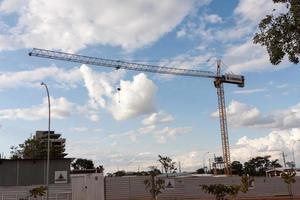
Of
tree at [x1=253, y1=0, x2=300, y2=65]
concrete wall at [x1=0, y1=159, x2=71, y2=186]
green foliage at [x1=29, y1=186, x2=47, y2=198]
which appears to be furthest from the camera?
concrete wall at [x1=0, y1=159, x2=71, y2=186]

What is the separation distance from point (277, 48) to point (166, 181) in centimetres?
5084

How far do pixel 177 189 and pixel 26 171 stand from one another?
70.3ft

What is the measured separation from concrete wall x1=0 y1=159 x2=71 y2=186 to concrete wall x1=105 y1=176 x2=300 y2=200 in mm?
8748

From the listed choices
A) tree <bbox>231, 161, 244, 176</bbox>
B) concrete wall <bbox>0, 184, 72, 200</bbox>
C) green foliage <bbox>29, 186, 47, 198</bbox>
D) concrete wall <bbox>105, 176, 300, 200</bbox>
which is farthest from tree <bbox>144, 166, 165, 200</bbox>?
tree <bbox>231, 161, 244, 176</bbox>

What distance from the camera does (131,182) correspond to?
67.6 m

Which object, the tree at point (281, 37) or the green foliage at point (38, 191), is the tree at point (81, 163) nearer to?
the green foliage at point (38, 191)

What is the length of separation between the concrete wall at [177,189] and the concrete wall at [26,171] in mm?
8748

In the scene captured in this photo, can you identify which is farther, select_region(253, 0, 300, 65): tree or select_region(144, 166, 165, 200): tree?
select_region(144, 166, 165, 200): tree

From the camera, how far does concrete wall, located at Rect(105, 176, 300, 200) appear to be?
218 feet

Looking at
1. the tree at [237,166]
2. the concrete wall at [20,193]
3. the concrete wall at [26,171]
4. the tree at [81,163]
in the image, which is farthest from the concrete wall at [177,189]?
the tree at [81,163]

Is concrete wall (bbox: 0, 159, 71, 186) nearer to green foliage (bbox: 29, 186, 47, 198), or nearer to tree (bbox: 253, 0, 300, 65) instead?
green foliage (bbox: 29, 186, 47, 198)

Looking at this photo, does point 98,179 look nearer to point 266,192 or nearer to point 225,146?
point 266,192

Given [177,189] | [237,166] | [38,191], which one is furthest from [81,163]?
[38,191]

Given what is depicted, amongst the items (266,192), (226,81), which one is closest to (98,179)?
(266,192)
